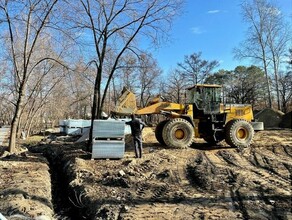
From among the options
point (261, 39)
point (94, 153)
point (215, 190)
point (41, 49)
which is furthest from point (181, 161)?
point (261, 39)

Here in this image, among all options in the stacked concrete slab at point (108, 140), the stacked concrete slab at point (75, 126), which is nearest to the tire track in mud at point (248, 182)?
the stacked concrete slab at point (108, 140)

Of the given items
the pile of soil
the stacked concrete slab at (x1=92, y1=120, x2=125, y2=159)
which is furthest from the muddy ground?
the pile of soil

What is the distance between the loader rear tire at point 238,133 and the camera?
49.5 feet

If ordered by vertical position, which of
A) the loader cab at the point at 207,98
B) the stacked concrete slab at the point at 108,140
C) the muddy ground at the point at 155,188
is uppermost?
the loader cab at the point at 207,98

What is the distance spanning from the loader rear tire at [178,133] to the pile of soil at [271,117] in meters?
14.8

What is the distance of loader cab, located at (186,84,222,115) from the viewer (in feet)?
50.6

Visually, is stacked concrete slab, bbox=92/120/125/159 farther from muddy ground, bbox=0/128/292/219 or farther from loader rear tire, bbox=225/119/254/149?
loader rear tire, bbox=225/119/254/149

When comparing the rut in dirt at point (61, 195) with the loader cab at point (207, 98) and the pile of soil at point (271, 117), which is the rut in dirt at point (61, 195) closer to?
the loader cab at point (207, 98)

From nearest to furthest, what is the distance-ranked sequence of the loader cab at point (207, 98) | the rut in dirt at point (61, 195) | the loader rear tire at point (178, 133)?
the rut in dirt at point (61, 195) → the loader rear tire at point (178, 133) → the loader cab at point (207, 98)

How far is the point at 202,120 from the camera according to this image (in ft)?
52.2

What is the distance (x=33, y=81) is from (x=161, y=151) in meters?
17.7

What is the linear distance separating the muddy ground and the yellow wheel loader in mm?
1453

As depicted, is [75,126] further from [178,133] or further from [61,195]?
[61,195]

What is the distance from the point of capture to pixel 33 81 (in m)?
27.7
